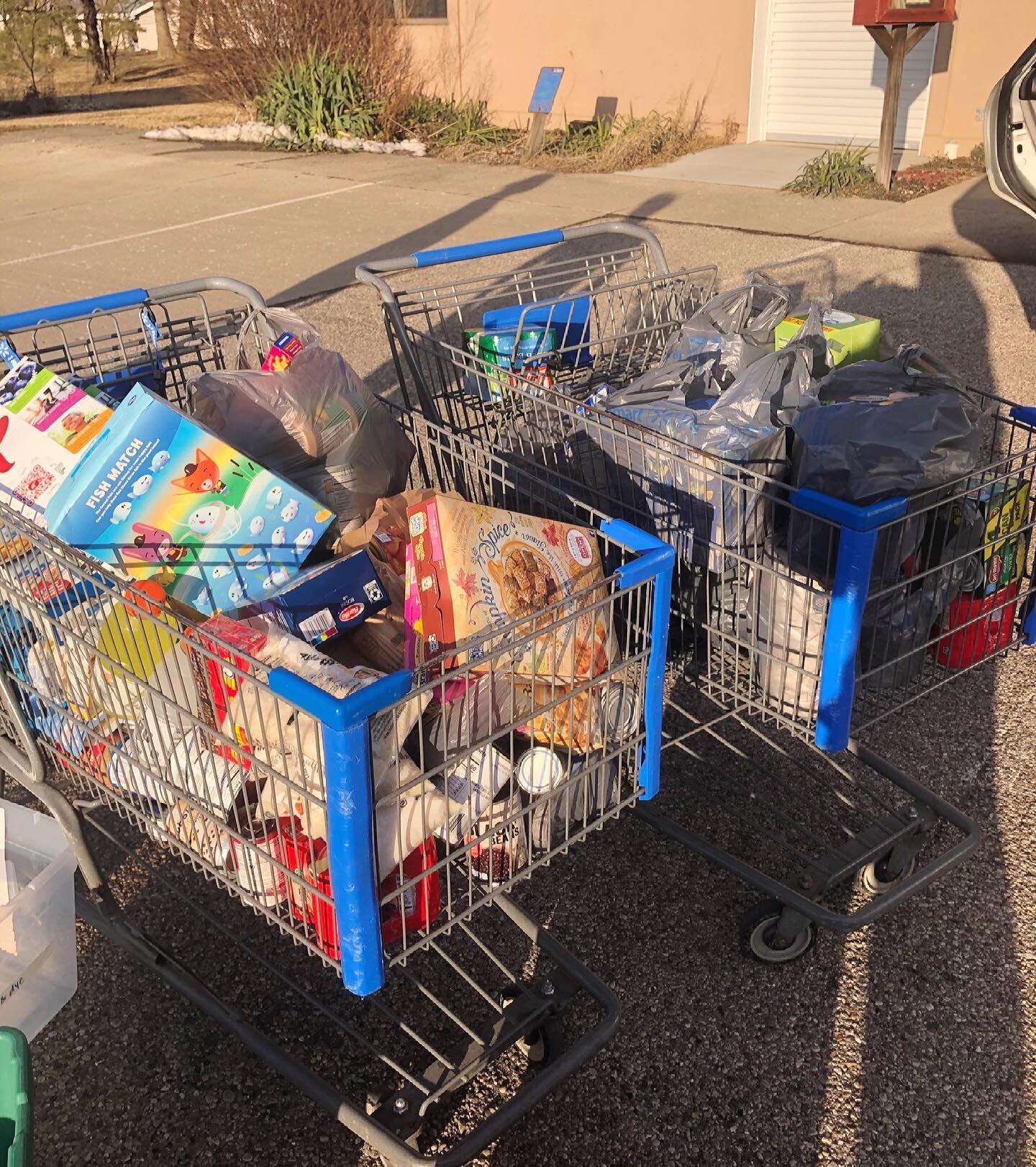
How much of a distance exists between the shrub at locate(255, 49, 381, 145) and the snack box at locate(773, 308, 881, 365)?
38.8 ft

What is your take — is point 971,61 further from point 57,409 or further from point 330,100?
point 57,409

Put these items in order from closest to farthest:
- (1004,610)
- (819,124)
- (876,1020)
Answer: (876,1020), (1004,610), (819,124)

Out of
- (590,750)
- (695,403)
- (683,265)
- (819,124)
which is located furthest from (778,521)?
(819,124)

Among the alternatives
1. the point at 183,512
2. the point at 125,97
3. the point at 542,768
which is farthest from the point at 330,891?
the point at 125,97

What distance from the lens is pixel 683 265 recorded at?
7.94m

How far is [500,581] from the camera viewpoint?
208 cm

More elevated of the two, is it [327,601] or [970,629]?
[327,601]

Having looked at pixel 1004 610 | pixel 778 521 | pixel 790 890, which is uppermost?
pixel 778 521

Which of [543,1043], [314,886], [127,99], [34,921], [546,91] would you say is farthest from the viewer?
[127,99]

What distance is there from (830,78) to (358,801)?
1219 cm

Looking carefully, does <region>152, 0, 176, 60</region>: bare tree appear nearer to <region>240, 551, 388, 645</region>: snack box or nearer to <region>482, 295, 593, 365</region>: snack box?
<region>482, 295, 593, 365</region>: snack box

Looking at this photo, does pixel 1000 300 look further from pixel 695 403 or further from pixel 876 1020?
pixel 876 1020

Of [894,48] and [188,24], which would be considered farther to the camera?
[188,24]

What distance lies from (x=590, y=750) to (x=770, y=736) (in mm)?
1318
